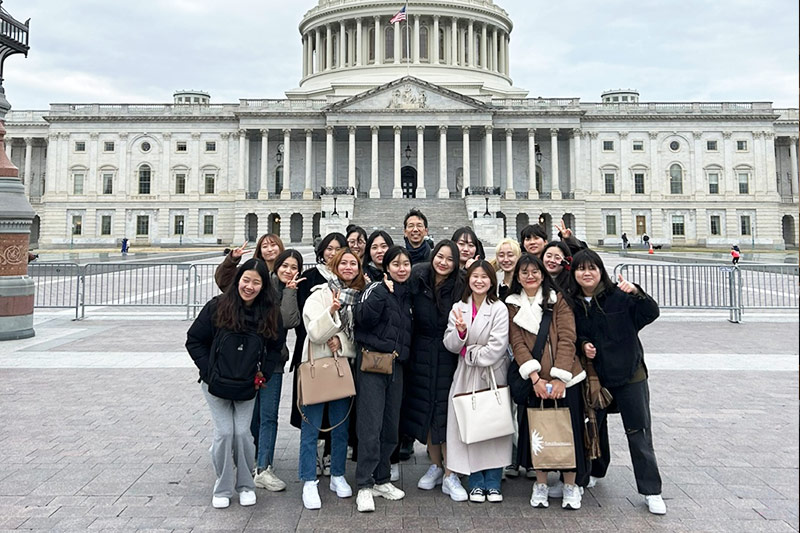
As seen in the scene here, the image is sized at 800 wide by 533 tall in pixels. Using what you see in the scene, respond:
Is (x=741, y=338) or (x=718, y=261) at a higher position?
(x=718, y=261)

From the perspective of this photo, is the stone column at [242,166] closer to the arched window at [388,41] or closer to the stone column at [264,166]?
the stone column at [264,166]

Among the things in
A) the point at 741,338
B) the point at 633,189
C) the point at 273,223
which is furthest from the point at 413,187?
the point at 741,338

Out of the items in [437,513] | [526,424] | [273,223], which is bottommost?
[437,513]

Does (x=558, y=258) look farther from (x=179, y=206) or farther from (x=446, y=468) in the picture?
(x=179, y=206)

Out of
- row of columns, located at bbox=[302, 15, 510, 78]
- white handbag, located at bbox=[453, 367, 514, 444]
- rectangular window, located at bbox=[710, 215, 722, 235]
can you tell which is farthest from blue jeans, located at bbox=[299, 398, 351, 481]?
row of columns, located at bbox=[302, 15, 510, 78]

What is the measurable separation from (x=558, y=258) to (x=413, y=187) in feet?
202

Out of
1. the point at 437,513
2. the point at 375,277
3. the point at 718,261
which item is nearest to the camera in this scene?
the point at 437,513

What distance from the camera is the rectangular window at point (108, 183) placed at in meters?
64.1

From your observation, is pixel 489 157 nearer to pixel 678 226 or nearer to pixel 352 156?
pixel 352 156

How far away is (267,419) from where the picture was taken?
5.58m

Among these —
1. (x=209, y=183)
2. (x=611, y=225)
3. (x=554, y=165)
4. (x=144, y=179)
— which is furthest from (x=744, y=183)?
(x=144, y=179)

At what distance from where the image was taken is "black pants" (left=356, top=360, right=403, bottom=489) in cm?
514

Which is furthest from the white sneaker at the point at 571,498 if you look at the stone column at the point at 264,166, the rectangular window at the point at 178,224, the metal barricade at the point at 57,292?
the rectangular window at the point at 178,224

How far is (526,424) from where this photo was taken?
520 centimetres
